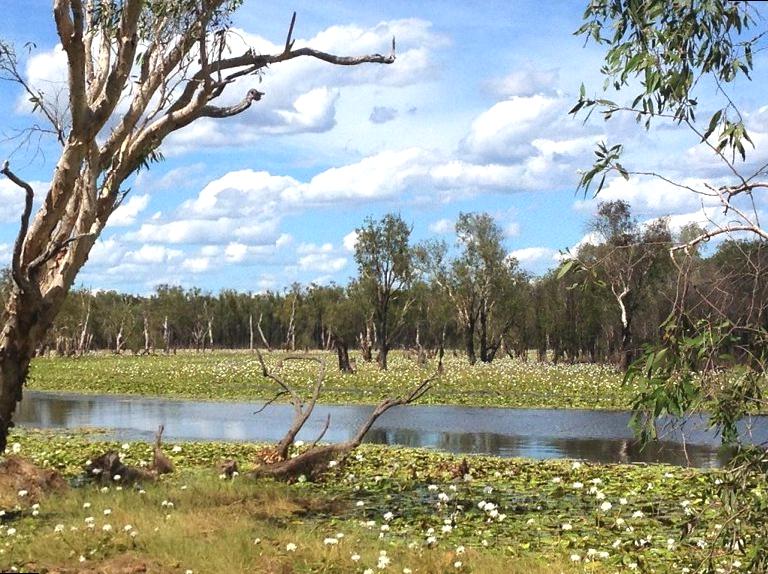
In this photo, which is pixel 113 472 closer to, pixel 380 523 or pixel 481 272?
pixel 380 523

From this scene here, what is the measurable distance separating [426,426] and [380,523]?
16.6 m

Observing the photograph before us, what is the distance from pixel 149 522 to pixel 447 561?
387 cm

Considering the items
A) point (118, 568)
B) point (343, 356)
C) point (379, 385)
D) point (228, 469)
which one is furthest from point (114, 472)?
point (343, 356)

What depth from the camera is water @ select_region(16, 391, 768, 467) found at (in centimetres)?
2228

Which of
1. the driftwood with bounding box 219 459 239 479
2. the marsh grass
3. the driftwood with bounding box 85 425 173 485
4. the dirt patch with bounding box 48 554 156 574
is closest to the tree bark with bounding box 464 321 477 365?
the driftwood with bounding box 219 459 239 479

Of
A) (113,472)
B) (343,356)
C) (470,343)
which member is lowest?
(113,472)

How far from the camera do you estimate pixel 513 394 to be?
3909cm

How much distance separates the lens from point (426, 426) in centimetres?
2839

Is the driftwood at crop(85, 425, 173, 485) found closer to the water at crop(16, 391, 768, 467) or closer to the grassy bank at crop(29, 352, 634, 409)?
the water at crop(16, 391, 768, 467)

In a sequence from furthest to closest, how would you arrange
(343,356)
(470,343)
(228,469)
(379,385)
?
1. (470,343)
2. (343,356)
3. (379,385)
4. (228,469)

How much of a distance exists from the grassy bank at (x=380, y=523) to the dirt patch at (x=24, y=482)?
0.46 feet

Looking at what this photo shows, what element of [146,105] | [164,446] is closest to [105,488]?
[146,105]

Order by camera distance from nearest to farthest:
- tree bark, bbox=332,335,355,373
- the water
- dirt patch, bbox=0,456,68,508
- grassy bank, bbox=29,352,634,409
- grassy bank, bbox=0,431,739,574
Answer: grassy bank, bbox=0,431,739,574 < dirt patch, bbox=0,456,68,508 < the water < grassy bank, bbox=29,352,634,409 < tree bark, bbox=332,335,355,373

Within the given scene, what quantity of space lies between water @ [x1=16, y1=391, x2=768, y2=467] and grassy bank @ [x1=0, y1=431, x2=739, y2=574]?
5581 mm
